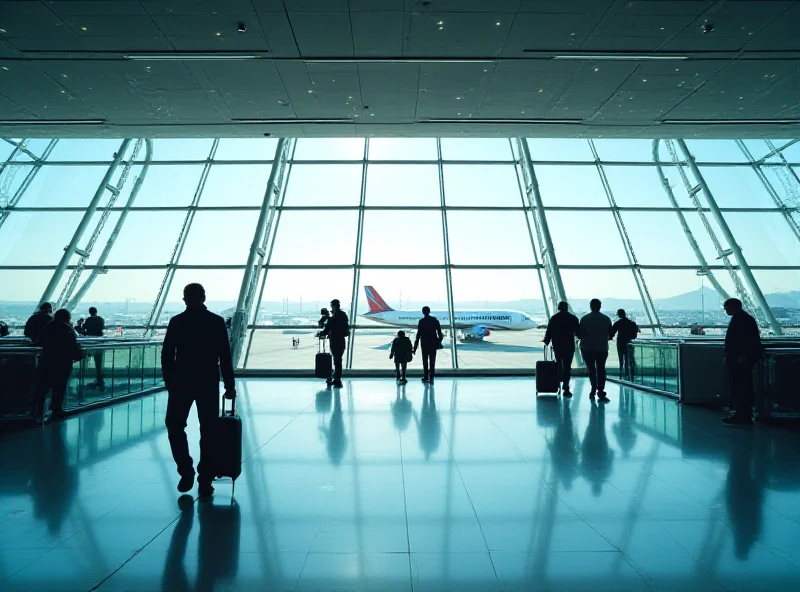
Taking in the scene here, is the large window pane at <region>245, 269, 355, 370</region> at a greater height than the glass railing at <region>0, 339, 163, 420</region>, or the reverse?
the large window pane at <region>245, 269, 355, 370</region>

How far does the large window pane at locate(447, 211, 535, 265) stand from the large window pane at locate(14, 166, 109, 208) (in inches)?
339

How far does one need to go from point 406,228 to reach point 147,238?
6.15 metres

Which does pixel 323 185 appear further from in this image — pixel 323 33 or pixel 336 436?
pixel 336 436

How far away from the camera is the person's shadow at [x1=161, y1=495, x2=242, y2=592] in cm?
256

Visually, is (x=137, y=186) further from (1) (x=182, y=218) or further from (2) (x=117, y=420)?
(2) (x=117, y=420)

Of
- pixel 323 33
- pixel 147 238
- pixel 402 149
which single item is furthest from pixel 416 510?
pixel 402 149

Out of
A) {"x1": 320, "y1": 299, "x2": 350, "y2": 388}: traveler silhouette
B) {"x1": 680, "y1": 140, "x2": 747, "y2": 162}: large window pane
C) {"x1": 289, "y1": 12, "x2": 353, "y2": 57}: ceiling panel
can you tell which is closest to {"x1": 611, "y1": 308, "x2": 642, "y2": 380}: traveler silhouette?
{"x1": 320, "y1": 299, "x2": 350, "y2": 388}: traveler silhouette

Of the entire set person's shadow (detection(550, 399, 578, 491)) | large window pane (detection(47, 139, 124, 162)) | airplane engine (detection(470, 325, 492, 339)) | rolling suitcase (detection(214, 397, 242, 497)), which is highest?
large window pane (detection(47, 139, 124, 162))

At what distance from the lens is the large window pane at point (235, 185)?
13688mm

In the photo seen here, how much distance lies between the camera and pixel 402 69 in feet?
21.6

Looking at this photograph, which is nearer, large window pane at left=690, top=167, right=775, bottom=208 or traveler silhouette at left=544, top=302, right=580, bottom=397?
traveler silhouette at left=544, top=302, right=580, bottom=397

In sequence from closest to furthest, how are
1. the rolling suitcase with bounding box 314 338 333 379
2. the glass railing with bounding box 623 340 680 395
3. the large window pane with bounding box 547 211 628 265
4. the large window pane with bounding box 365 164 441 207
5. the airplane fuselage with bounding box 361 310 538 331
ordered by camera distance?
the glass railing with bounding box 623 340 680 395
the rolling suitcase with bounding box 314 338 333 379
the large window pane with bounding box 547 211 628 265
the large window pane with bounding box 365 164 441 207
the airplane fuselage with bounding box 361 310 538 331

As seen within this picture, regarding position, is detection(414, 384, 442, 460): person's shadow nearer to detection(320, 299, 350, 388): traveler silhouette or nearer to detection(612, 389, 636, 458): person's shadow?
detection(612, 389, 636, 458): person's shadow

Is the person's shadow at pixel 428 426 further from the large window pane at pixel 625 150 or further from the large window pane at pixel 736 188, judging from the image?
the large window pane at pixel 736 188
